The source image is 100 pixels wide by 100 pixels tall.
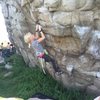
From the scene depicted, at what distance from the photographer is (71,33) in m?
11.2

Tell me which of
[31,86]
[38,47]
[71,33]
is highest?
[71,33]

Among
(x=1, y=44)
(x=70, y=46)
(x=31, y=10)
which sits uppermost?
(x=31, y=10)

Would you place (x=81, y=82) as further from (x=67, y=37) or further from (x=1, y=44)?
(x=1, y=44)

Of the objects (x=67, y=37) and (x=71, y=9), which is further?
(x=67, y=37)

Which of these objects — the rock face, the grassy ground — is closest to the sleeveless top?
the rock face

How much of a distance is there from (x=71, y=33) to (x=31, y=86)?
313cm

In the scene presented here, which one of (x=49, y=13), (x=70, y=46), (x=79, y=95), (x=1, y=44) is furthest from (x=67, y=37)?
(x=1, y=44)

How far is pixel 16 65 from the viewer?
1555 centimetres

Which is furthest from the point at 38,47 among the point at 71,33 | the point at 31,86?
the point at 31,86

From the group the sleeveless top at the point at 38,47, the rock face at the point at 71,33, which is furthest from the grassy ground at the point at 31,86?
the sleeveless top at the point at 38,47

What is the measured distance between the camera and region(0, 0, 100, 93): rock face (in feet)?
35.2

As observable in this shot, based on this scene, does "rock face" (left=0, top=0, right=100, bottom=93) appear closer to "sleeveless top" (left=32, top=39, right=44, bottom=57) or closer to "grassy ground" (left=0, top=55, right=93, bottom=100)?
"grassy ground" (left=0, top=55, right=93, bottom=100)

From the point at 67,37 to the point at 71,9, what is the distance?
118 cm

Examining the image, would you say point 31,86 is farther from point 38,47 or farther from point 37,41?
point 37,41
